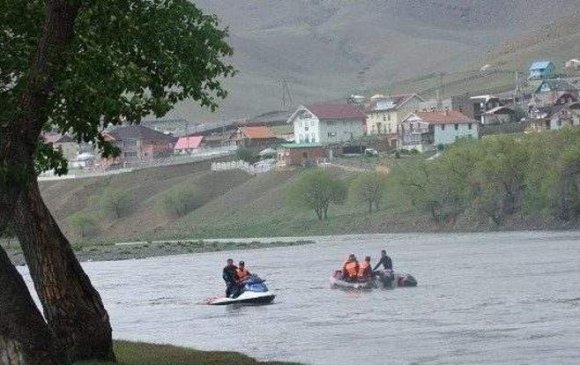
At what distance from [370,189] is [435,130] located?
47.2 meters

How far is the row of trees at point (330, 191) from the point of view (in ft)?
458

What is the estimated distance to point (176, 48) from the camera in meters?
25.5

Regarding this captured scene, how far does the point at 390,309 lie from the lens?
5616 cm

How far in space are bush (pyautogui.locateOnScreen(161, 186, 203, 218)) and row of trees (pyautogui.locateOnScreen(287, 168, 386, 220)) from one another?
20.0m

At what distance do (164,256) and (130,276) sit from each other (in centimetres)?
2613

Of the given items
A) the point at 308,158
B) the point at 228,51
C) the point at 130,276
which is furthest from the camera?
the point at 308,158

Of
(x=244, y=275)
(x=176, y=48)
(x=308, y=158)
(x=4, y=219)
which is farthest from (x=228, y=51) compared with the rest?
(x=308, y=158)

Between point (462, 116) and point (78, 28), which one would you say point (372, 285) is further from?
point (462, 116)

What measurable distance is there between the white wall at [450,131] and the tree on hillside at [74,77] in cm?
15796

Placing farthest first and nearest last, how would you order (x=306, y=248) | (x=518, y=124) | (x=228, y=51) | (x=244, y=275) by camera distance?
1. (x=518, y=124)
2. (x=306, y=248)
3. (x=244, y=275)
4. (x=228, y=51)

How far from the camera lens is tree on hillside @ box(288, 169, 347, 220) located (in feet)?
471

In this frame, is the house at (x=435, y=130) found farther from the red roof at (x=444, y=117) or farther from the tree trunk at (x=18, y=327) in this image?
the tree trunk at (x=18, y=327)

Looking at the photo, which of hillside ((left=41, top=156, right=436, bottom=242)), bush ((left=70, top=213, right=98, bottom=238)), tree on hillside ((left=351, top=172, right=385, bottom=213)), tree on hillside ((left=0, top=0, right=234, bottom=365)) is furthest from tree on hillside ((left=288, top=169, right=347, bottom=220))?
tree on hillside ((left=0, top=0, right=234, bottom=365))

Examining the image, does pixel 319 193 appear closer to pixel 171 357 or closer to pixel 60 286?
pixel 171 357
